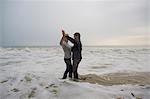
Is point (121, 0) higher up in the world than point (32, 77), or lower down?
higher up

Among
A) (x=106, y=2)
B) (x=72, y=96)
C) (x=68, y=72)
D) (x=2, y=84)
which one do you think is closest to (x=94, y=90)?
(x=72, y=96)

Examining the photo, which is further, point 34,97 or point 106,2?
point 106,2

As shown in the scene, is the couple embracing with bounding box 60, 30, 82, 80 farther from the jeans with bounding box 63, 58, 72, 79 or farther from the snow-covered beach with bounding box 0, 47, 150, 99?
the snow-covered beach with bounding box 0, 47, 150, 99

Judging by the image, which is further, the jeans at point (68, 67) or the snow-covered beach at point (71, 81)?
the jeans at point (68, 67)

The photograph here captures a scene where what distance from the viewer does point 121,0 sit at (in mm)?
3070

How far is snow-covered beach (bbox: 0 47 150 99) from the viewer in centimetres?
232

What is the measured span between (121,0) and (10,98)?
180 centimetres

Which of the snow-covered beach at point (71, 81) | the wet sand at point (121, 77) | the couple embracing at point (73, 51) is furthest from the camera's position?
the wet sand at point (121, 77)

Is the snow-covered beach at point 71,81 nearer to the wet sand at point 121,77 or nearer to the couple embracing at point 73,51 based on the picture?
the wet sand at point 121,77

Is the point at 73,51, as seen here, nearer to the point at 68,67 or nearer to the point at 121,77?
the point at 68,67

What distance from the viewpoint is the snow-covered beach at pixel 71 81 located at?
2.32m

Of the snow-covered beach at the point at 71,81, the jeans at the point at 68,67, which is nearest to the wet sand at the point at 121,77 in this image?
the snow-covered beach at the point at 71,81

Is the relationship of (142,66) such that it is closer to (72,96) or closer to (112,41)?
(112,41)

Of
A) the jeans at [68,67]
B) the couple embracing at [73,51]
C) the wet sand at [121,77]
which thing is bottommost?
the wet sand at [121,77]
